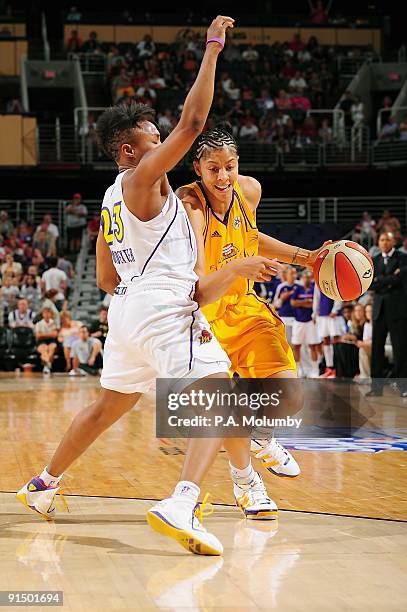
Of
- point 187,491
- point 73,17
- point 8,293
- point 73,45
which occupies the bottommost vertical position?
point 187,491

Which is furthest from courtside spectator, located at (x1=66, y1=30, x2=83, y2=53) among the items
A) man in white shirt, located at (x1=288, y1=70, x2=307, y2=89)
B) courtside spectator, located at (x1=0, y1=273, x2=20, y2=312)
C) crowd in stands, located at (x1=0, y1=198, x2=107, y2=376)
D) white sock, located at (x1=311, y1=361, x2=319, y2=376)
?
white sock, located at (x1=311, y1=361, x2=319, y2=376)

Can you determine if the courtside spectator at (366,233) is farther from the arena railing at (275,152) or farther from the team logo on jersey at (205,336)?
the team logo on jersey at (205,336)

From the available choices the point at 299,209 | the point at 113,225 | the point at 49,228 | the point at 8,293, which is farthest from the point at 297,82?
the point at 113,225

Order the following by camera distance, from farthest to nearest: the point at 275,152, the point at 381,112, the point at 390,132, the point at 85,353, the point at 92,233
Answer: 1. the point at 381,112
2. the point at 390,132
3. the point at 275,152
4. the point at 92,233
5. the point at 85,353

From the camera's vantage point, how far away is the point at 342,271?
4.59 m

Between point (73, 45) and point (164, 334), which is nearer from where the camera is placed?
point (164, 334)

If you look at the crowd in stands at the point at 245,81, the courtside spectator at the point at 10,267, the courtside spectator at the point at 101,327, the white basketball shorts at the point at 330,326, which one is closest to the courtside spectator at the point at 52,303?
the courtside spectator at the point at 101,327

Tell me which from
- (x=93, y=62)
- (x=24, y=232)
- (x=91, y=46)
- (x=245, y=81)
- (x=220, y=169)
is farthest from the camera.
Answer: (x=91, y=46)

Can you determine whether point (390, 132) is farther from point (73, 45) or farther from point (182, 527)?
point (182, 527)

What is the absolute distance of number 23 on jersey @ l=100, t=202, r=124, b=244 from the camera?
4.16 metres

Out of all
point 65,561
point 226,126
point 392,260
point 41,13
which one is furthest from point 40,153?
point 65,561

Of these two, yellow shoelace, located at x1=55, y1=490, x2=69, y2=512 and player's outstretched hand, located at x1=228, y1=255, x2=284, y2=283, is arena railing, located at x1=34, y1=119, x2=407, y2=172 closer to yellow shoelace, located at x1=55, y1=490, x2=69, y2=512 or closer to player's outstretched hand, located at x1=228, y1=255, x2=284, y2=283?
yellow shoelace, located at x1=55, y1=490, x2=69, y2=512

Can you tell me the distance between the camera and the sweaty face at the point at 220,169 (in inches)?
187

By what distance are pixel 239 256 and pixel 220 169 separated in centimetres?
48
